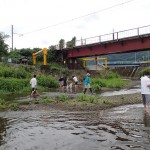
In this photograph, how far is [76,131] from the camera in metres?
10.4

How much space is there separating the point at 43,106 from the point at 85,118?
→ 512 cm

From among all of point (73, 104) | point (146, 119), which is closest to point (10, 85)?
point (73, 104)

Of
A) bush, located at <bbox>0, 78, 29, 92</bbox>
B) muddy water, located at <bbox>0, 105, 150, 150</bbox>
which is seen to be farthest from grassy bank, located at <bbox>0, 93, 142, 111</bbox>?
bush, located at <bbox>0, 78, 29, 92</bbox>

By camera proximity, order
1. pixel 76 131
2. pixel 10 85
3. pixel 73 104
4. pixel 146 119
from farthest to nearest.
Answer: pixel 10 85
pixel 73 104
pixel 146 119
pixel 76 131

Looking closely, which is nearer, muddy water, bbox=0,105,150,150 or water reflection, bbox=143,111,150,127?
muddy water, bbox=0,105,150,150

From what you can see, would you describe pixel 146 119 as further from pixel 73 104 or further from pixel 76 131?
pixel 73 104

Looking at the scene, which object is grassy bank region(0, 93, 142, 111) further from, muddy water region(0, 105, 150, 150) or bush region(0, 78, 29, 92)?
bush region(0, 78, 29, 92)

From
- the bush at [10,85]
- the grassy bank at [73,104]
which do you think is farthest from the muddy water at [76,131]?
the bush at [10,85]

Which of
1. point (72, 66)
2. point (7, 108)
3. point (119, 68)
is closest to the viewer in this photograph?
point (7, 108)

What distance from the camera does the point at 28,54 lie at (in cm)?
6406

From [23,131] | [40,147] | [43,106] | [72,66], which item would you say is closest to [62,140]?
[40,147]

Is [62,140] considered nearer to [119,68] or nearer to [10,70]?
[10,70]

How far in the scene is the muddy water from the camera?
27.9ft

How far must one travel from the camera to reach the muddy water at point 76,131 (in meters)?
8.49
